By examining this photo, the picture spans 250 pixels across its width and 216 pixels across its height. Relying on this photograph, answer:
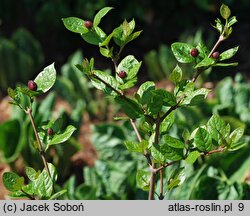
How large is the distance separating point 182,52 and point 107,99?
2.51 m

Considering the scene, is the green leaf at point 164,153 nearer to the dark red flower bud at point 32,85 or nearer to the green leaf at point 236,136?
the green leaf at point 236,136

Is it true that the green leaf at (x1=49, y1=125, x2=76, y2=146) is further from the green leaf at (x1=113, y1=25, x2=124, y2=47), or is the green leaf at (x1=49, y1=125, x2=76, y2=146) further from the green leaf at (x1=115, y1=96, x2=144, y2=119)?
the green leaf at (x1=113, y1=25, x2=124, y2=47)

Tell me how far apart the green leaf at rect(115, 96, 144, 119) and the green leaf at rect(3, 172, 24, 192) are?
12.9 inches

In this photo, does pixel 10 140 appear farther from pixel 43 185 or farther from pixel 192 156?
pixel 192 156

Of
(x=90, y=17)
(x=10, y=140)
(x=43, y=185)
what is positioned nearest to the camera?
(x=43, y=185)

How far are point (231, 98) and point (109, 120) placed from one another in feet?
3.09

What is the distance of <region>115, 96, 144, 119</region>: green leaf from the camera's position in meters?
1.65

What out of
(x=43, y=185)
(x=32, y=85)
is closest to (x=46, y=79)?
(x=32, y=85)

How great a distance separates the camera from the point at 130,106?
1.66 meters

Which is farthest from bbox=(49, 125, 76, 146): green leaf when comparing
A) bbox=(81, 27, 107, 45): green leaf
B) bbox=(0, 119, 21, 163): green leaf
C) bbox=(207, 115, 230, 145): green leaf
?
bbox=(0, 119, 21, 163): green leaf

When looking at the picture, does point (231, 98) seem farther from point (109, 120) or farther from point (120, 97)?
point (120, 97)

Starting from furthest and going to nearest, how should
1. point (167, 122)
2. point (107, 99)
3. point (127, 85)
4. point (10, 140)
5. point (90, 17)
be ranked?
point (90, 17)
point (107, 99)
point (10, 140)
point (167, 122)
point (127, 85)
